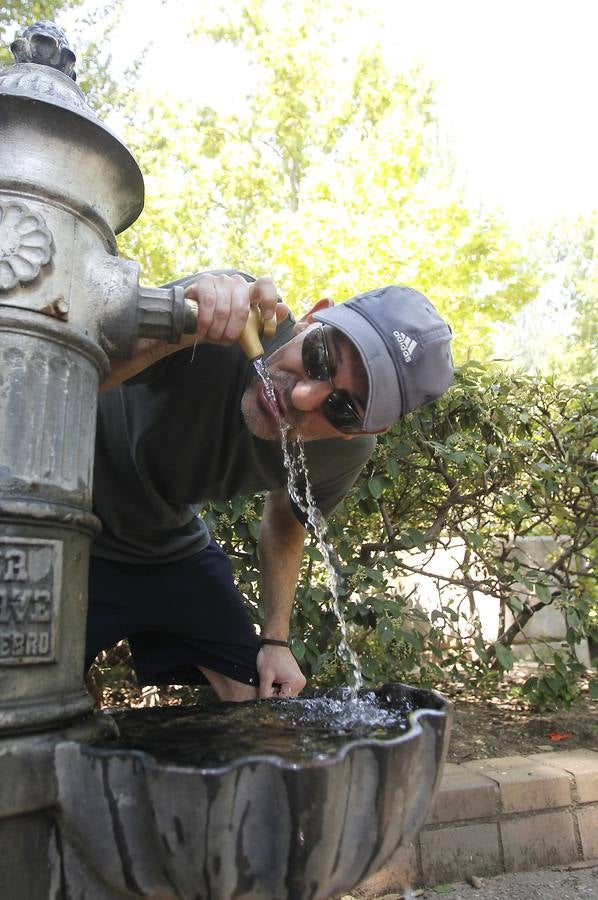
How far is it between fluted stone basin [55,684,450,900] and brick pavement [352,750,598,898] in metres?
1.35

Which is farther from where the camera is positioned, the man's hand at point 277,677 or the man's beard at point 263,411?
the man's hand at point 277,677

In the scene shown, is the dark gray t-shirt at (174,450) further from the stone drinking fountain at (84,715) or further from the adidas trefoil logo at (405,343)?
the stone drinking fountain at (84,715)

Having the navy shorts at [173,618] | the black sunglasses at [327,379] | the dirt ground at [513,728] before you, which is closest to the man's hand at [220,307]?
the black sunglasses at [327,379]

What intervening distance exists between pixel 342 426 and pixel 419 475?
1.42m

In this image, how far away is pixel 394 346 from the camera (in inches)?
64.0

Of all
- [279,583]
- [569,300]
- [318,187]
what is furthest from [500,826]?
[569,300]

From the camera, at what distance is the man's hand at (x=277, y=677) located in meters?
2.06

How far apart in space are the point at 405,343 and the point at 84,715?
101cm

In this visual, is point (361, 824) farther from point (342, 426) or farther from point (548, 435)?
point (548, 435)

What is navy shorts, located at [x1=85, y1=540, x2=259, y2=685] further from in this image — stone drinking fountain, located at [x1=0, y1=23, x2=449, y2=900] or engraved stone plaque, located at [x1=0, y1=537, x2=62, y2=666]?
engraved stone plaque, located at [x1=0, y1=537, x2=62, y2=666]

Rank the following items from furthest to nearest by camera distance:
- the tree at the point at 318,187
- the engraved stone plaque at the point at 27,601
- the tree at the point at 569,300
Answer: the tree at the point at 569,300 < the tree at the point at 318,187 < the engraved stone plaque at the point at 27,601

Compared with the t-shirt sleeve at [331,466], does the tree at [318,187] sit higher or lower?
higher

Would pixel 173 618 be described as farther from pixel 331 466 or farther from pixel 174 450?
pixel 331 466

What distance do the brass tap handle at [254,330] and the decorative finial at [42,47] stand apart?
559 millimetres
